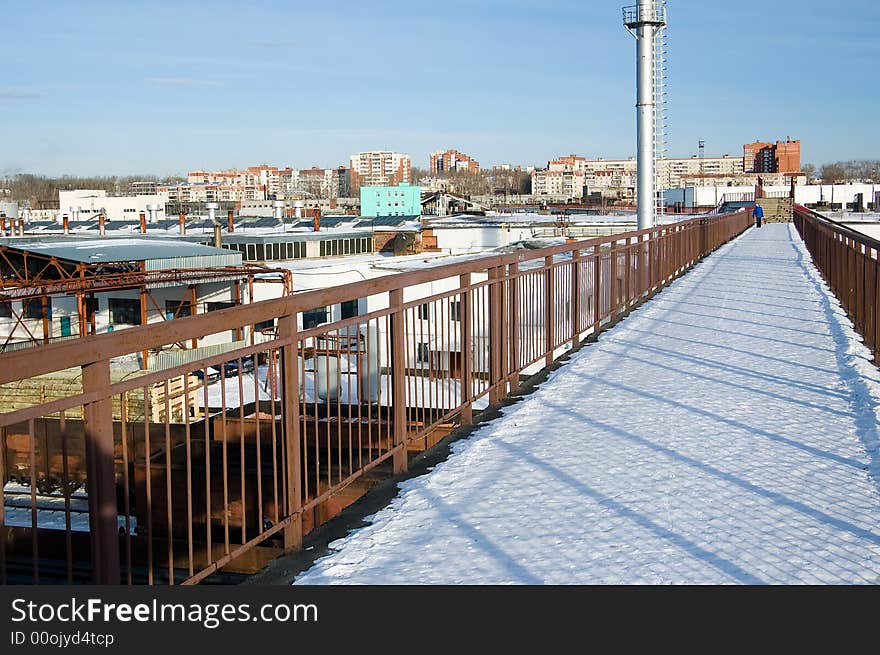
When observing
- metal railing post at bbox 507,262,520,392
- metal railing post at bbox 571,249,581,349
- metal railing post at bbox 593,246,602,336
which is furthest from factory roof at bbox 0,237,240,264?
metal railing post at bbox 507,262,520,392

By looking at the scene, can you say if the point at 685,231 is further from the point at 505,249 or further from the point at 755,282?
the point at 505,249

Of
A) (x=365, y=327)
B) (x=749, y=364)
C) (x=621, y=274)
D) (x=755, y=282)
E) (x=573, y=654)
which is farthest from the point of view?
(x=755, y=282)

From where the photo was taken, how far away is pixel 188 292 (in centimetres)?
4009

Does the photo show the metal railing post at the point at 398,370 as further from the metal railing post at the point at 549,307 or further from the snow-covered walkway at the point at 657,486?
the metal railing post at the point at 549,307

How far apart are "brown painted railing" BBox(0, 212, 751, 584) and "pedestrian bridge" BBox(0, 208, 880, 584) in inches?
0.7

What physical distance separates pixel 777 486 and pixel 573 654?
98.5 inches

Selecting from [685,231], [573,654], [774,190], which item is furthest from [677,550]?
[774,190]

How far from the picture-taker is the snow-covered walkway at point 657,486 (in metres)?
4.19

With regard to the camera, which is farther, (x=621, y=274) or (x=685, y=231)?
(x=685, y=231)

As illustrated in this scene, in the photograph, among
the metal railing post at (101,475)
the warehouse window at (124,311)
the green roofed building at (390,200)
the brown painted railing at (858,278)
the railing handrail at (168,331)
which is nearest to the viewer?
the railing handrail at (168,331)

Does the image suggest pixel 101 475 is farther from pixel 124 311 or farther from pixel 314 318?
pixel 124 311

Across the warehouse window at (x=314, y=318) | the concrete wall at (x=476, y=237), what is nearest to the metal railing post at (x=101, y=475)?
the warehouse window at (x=314, y=318)

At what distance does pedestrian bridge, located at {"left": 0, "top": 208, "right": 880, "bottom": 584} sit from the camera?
3.71 meters

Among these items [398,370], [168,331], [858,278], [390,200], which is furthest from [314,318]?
[390,200]
